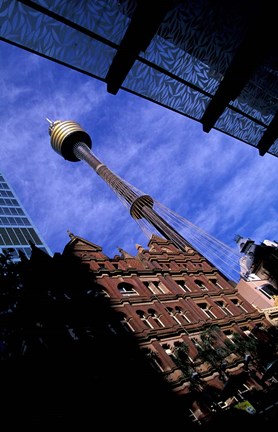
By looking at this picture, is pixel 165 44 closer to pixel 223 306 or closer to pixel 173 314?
pixel 173 314

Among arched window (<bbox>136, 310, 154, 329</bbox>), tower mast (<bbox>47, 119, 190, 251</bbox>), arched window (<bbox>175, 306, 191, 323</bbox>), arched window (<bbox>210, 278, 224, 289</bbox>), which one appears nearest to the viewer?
arched window (<bbox>136, 310, 154, 329</bbox>)

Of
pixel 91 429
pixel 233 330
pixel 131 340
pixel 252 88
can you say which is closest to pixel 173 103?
pixel 252 88

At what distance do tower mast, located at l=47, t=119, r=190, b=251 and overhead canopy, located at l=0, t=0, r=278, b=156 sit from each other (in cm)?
3834

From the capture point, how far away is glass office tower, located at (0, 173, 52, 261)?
5484 cm

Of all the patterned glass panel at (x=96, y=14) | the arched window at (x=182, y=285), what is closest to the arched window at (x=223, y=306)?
the arched window at (x=182, y=285)

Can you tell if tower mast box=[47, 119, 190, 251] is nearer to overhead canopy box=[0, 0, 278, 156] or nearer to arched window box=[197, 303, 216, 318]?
arched window box=[197, 303, 216, 318]

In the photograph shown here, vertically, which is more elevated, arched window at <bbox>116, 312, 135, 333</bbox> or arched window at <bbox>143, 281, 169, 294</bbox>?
arched window at <bbox>143, 281, 169, 294</bbox>

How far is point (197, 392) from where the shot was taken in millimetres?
19828

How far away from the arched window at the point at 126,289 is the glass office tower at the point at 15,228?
26260mm

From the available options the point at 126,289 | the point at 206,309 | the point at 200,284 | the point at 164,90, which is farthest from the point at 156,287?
the point at 164,90

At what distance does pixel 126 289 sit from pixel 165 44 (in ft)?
86.7

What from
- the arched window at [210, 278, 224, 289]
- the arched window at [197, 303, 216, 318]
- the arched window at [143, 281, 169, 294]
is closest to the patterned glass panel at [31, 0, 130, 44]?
the arched window at [143, 281, 169, 294]

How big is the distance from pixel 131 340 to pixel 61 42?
21.3 meters

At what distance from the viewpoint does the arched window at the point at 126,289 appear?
28350mm
